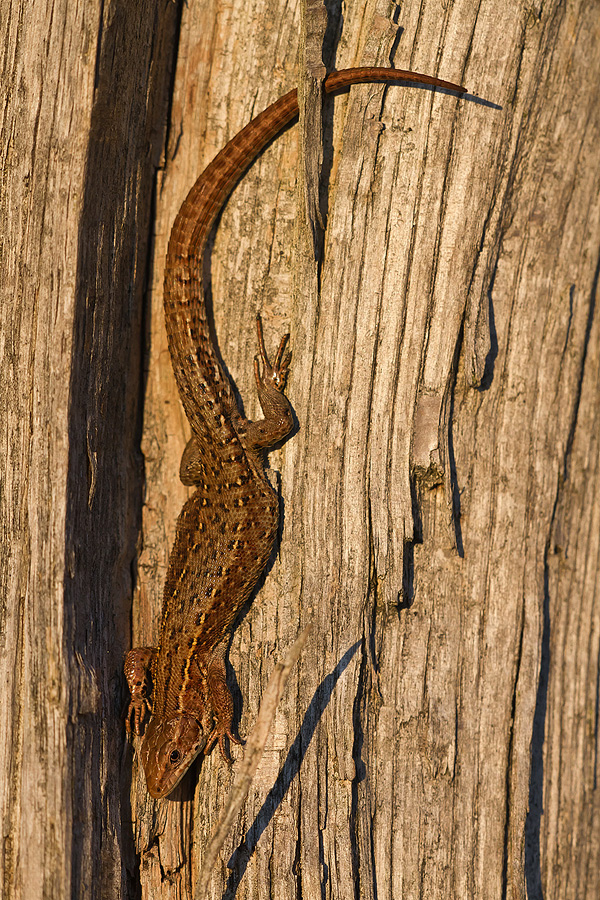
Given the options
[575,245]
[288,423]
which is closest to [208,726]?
[288,423]

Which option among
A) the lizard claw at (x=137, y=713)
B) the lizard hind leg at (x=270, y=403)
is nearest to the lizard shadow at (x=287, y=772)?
the lizard claw at (x=137, y=713)

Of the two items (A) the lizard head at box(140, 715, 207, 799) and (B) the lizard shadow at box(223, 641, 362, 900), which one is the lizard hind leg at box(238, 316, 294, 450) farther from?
(A) the lizard head at box(140, 715, 207, 799)

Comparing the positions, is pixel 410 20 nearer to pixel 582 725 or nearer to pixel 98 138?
pixel 98 138

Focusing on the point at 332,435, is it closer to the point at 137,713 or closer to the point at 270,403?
the point at 270,403

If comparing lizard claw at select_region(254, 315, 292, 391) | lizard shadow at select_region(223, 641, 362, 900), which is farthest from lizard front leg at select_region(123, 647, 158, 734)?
lizard claw at select_region(254, 315, 292, 391)

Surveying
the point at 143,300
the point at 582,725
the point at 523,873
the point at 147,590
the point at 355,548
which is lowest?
the point at 523,873
